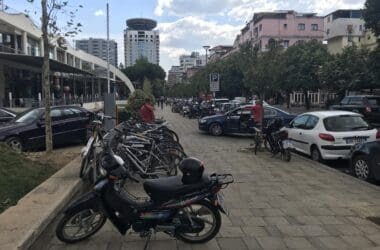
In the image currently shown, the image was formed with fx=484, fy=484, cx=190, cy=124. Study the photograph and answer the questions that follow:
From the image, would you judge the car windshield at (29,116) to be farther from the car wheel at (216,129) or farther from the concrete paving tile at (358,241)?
the concrete paving tile at (358,241)

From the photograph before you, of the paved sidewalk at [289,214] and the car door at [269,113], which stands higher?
the car door at [269,113]

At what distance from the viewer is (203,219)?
215 inches

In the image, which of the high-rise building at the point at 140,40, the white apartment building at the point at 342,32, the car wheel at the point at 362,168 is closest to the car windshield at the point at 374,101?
the car wheel at the point at 362,168

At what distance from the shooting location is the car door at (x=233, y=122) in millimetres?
20703

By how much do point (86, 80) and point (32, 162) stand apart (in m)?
64.0

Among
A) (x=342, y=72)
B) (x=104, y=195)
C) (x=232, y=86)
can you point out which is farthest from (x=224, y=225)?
(x=232, y=86)

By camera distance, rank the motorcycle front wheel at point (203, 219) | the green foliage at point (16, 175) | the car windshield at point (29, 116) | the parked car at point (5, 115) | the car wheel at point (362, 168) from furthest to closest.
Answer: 1. the parked car at point (5, 115)
2. the car windshield at point (29, 116)
3. the car wheel at point (362, 168)
4. the green foliage at point (16, 175)
5. the motorcycle front wheel at point (203, 219)

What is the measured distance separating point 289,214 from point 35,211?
3415mm

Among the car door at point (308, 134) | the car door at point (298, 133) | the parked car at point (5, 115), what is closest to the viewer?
the car door at point (308, 134)

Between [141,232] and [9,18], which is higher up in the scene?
[9,18]

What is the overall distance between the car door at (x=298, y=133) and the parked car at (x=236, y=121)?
562 cm

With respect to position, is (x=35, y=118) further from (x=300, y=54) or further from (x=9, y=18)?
(x=300, y=54)

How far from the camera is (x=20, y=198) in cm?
678

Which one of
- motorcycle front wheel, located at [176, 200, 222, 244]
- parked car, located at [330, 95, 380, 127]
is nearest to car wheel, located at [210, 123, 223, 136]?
parked car, located at [330, 95, 380, 127]
